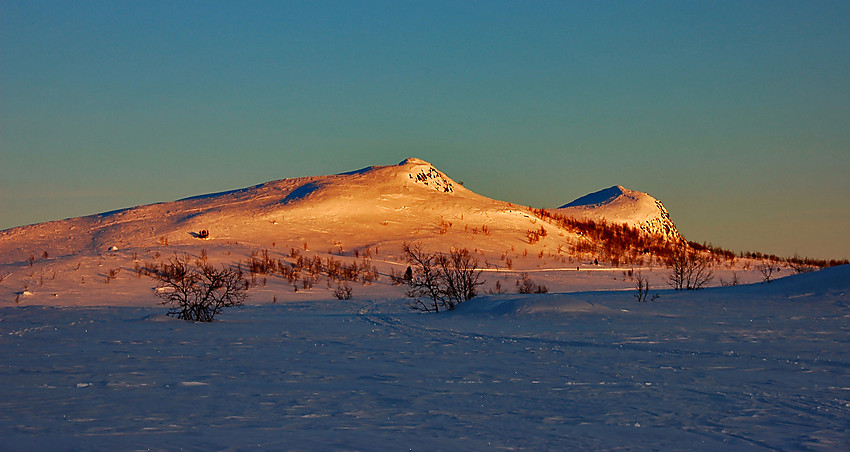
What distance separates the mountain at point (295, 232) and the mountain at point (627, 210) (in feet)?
1.13

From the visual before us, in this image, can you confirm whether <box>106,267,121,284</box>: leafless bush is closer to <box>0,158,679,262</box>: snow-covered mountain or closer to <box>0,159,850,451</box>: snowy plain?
<box>0,159,850,451</box>: snowy plain

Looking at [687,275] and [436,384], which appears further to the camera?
[687,275]

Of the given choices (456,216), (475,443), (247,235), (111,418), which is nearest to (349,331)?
(111,418)

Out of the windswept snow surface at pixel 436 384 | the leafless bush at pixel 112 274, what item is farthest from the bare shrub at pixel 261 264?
the windswept snow surface at pixel 436 384

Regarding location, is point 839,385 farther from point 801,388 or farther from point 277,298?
point 277,298

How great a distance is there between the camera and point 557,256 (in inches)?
1700

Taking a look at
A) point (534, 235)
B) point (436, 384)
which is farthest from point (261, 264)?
point (436, 384)

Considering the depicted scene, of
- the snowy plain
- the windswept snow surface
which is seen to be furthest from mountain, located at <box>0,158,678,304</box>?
the windswept snow surface

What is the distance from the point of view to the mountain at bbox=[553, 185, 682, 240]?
63.2m

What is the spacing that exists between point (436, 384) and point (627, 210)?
199 ft

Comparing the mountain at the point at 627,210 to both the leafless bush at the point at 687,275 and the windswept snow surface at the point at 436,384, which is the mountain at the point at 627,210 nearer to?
the leafless bush at the point at 687,275

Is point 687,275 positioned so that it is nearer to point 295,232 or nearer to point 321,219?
point 295,232

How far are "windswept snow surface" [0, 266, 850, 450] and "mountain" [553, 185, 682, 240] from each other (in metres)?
47.2

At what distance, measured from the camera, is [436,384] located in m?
8.26
